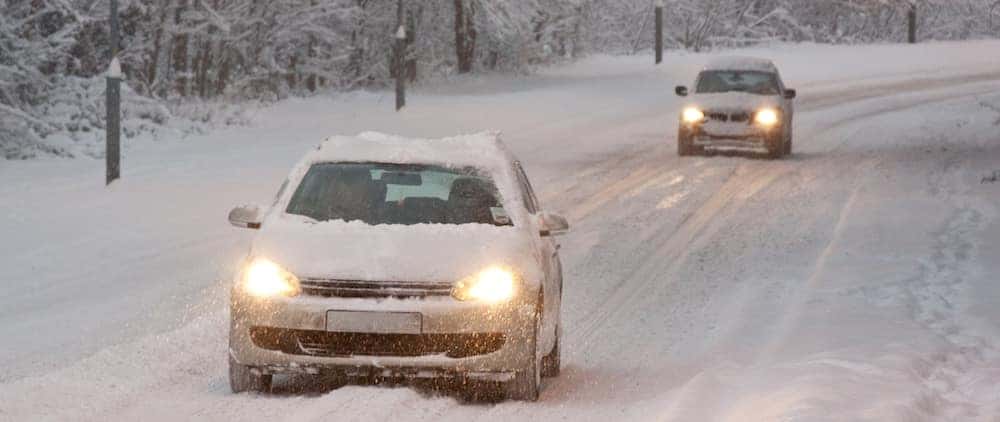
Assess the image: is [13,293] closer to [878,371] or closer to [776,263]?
[776,263]

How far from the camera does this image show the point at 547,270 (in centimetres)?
971

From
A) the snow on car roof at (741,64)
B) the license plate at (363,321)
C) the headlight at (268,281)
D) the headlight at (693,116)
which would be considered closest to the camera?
the license plate at (363,321)

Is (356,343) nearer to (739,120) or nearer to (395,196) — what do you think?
(395,196)

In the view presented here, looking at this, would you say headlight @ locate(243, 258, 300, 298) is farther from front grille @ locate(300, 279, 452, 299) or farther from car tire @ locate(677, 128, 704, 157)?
car tire @ locate(677, 128, 704, 157)

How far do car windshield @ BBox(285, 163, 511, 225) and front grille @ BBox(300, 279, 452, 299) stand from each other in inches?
35.2

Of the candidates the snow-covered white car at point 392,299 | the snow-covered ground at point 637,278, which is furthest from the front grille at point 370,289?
the snow-covered ground at point 637,278

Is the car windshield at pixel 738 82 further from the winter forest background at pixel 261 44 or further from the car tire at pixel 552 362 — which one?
the car tire at pixel 552 362

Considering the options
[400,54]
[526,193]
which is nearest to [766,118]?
[400,54]

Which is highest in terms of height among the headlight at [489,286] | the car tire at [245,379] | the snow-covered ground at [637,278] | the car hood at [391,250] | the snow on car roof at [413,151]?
the snow on car roof at [413,151]

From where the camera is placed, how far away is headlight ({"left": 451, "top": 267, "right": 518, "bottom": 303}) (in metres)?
8.70

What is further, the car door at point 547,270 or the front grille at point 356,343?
the car door at point 547,270

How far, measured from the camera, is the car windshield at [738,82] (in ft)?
94.7

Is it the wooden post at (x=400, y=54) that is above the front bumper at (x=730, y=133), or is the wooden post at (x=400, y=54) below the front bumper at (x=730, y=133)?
above

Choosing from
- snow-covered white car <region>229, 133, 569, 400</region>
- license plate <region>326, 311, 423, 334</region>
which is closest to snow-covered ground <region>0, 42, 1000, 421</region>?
snow-covered white car <region>229, 133, 569, 400</region>
